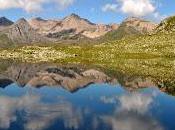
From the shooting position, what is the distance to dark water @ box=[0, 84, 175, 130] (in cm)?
4562

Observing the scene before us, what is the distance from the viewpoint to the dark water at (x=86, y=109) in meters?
45.6

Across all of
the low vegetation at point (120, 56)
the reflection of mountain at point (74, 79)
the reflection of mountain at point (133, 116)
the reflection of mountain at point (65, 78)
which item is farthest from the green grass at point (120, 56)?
the reflection of mountain at point (133, 116)

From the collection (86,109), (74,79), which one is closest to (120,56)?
(74,79)

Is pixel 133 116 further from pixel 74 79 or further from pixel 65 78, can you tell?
pixel 65 78

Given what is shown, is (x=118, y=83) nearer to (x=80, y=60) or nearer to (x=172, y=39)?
(x=80, y=60)

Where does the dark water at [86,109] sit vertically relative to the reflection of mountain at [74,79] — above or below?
above

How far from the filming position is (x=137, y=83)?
294 feet

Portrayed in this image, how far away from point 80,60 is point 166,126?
119982mm

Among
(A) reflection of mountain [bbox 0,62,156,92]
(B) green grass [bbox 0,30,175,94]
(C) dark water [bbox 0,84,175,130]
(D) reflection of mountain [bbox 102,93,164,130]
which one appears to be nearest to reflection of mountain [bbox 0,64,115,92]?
(A) reflection of mountain [bbox 0,62,156,92]

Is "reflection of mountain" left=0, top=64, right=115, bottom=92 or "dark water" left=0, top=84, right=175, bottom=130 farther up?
"dark water" left=0, top=84, right=175, bottom=130

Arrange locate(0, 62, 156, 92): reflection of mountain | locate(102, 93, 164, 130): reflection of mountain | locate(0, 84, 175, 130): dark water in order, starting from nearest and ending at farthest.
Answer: locate(102, 93, 164, 130): reflection of mountain, locate(0, 84, 175, 130): dark water, locate(0, 62, 156, 92): reflection of mountain

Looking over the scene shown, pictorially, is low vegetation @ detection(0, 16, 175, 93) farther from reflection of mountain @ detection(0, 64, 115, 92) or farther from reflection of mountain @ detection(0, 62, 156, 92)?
reflection of mountain @ detection(0, 62, 156, 92)

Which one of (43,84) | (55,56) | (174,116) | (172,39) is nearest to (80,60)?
(55,56)

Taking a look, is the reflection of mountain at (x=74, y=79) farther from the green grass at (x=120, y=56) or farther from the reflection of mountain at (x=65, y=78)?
the green grass at (x=120, y=56)
